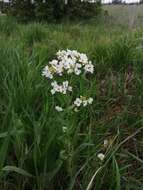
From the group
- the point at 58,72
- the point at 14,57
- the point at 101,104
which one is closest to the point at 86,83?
the point at 101,104

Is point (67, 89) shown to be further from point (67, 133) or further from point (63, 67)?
point (67, 133)

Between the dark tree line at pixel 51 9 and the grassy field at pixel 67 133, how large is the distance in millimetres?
4574

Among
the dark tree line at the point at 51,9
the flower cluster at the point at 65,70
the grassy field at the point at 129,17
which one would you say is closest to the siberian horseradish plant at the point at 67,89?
the flower cluster at the point at 65,70

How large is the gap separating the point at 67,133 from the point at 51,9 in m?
6.13

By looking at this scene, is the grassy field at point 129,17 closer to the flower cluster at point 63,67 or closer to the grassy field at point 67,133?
the grassy field at point 67,133

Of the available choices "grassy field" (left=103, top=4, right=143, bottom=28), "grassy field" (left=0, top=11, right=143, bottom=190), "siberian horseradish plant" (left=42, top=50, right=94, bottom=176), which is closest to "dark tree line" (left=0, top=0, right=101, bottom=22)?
"grassy field" (left=103, top=4, right=143, bottom=28)

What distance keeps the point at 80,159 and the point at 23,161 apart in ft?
0.95

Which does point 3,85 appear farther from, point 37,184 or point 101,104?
point 37,184

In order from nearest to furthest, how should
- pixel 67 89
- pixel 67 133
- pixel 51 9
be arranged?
pixel 67 133 < pixel 67 89 < pixel 51 9

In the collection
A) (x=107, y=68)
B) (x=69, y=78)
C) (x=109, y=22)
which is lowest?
(x=109, y=22)

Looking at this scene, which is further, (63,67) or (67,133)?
(63,67)

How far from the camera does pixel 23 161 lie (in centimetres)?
170

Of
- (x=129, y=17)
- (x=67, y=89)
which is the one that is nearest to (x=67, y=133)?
(x=67, y=89)

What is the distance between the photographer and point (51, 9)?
7598 millimetres
